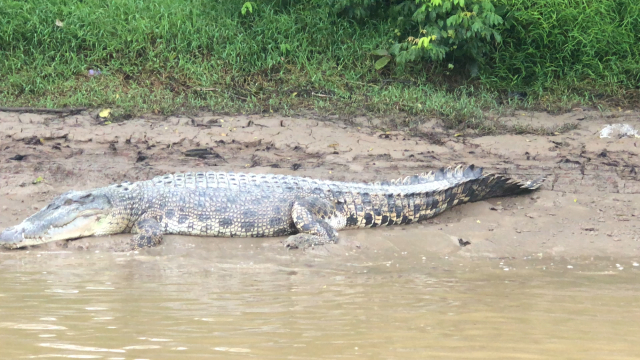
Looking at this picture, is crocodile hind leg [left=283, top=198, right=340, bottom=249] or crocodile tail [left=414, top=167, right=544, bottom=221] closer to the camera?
crocodile hind leg [left=283, top=198, right=340, bottom=249]

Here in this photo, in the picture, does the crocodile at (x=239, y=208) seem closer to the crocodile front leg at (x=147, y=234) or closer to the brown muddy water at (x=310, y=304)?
the crocodile front leg at (x=147, y=234)

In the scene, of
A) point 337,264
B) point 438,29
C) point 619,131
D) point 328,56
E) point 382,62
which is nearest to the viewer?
point 337,264

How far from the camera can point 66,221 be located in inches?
206

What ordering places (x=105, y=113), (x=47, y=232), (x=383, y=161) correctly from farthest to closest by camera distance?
(x=105, y=113), (x=383, y=161), (x=47, y=232)

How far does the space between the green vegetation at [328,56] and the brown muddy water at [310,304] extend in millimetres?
3100

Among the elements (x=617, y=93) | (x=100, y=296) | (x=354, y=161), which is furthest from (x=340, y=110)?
(x=100, y=296)

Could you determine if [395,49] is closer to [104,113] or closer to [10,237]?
[104,113]

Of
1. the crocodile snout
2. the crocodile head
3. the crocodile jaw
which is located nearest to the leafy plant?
the crocodile head

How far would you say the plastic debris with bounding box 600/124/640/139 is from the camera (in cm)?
720

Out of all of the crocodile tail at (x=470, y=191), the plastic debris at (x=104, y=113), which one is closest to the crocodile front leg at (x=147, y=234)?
the crocodile tail at (x=470, y=191)

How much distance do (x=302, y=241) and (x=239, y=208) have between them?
1.89ft

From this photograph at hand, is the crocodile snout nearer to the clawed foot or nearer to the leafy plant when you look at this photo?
the clawed foot

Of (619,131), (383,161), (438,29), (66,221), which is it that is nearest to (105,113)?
(66,221)

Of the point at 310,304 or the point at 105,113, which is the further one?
the point at 105,113
